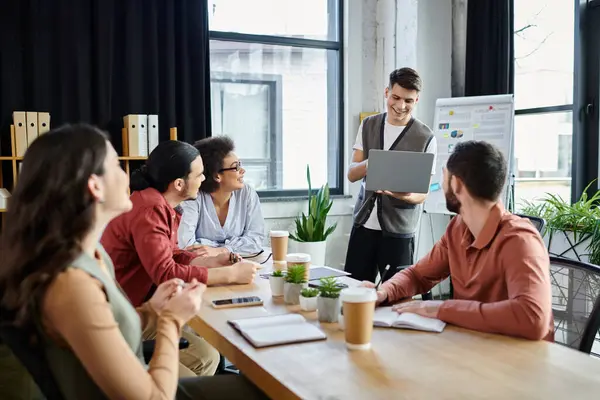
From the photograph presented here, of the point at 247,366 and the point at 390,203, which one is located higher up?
the point at 390,203

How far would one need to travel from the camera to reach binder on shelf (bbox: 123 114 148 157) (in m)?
3.88

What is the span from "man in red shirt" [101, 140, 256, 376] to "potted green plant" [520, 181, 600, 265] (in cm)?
211

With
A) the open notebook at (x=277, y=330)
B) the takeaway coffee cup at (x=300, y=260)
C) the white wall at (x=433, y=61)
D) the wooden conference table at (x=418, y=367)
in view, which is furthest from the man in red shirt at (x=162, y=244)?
the white wall at (x=433, y=61)

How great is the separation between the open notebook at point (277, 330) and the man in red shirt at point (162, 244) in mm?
398

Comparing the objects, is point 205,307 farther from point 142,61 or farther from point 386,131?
point 142,61

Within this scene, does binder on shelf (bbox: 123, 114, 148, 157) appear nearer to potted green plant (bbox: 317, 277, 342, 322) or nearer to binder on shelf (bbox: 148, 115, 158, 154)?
binder on shelf (bbox: 148, 115, 158, 154)

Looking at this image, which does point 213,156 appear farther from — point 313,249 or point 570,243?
point 570,243

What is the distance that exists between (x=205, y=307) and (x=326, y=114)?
3357mm

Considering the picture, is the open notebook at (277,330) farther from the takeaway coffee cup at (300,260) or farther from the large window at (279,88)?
the large window at (279,88)

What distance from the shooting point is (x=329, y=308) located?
1.60 meters

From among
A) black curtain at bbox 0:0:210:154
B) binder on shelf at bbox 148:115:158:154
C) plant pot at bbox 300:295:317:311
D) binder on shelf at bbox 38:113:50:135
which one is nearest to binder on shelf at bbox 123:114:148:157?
binder on shelf at bbox 148:115:158:154

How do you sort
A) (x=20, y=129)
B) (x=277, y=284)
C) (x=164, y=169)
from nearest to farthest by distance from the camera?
(x=277, y=284) < (x=164, y=169) < (x=20, y=129)

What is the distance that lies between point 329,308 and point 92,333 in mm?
694

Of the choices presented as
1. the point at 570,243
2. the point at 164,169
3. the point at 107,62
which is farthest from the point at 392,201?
the point at 107,62
